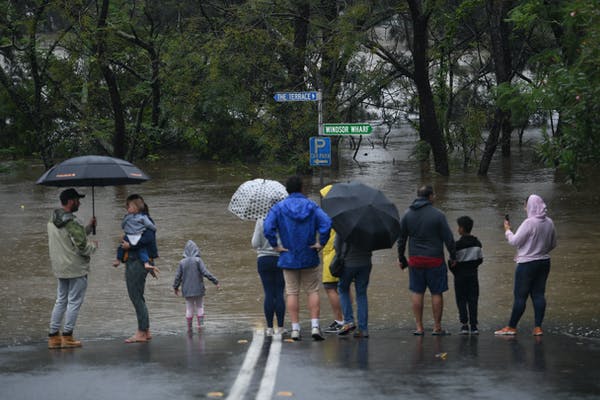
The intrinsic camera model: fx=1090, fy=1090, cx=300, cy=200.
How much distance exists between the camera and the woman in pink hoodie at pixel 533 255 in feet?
35.4

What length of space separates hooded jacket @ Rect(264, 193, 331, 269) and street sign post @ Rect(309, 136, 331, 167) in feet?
27.6

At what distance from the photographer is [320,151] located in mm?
18766

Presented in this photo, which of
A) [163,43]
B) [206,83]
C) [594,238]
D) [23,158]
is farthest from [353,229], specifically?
[23,158]

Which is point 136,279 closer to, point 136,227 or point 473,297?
point 136,227

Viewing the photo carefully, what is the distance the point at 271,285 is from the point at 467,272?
2.01 meters

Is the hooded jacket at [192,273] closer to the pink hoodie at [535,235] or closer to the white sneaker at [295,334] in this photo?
the white sneaker at [295,334]

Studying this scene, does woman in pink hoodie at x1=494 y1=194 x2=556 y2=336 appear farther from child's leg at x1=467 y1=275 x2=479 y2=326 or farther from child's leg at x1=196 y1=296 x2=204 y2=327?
child's leg at x1=196 y1=296 x2=204 y2=327

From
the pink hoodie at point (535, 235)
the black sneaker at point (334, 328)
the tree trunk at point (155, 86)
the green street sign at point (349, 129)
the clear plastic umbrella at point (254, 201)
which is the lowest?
the black sneaker at point (334, 328)

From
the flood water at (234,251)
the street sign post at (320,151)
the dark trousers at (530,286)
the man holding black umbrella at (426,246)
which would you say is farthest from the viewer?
the street sign post at (320,151)

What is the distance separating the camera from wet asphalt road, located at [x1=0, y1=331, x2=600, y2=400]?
794cm

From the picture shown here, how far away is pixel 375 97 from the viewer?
34.6 meters

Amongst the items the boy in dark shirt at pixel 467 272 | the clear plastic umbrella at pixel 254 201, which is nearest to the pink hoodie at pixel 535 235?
the boy in dark shirt at pixel 467 272

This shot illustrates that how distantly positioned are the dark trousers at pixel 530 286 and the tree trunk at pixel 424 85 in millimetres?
18766

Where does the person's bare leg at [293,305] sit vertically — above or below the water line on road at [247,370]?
above
